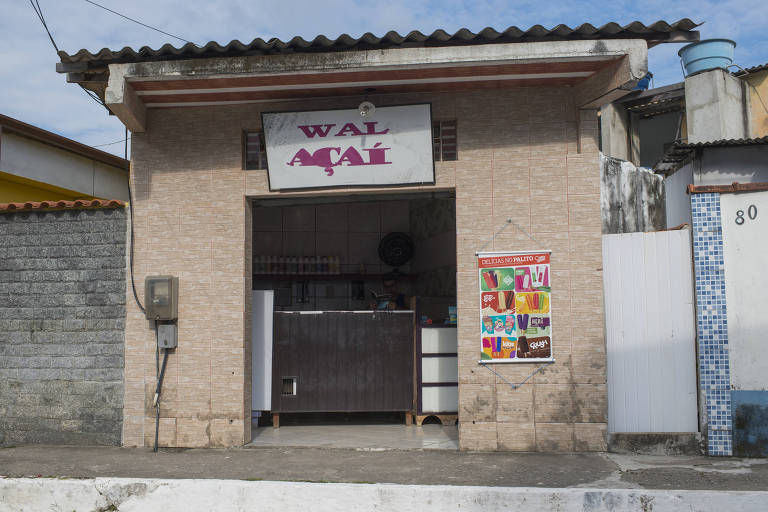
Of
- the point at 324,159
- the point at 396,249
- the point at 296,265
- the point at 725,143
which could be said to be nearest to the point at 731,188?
the point at 725,143

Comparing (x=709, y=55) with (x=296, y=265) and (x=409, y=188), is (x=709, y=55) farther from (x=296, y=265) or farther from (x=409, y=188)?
(x=409, y=188)

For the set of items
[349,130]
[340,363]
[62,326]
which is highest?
[349,130]

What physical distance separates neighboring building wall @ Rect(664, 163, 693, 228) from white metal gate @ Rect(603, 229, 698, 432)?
7.14 feet

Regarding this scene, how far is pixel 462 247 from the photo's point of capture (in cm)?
799

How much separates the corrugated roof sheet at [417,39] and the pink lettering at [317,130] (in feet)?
3.19

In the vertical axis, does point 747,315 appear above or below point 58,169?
below

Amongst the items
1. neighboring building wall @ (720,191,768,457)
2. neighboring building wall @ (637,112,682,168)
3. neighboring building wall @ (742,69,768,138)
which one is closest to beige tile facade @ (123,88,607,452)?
neighboring building wall @ (720,191,768,457)

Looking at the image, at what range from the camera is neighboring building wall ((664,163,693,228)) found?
9797 millimetres

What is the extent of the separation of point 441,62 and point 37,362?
20.2ft

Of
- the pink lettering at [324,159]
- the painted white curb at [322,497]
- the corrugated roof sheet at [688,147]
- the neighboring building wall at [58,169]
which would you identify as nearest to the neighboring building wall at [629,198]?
the corrugated roof sheet at [688,147]

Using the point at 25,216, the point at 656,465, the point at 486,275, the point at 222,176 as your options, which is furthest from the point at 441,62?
the point at 25,216

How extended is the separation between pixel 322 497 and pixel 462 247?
11.0 feet

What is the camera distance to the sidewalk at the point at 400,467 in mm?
Answer: 6363

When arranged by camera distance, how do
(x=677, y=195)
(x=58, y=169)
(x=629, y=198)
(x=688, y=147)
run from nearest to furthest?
(x=629, y=198) < (x=688, y=147) < (x=677, y=195) < (x=58, y=169)
